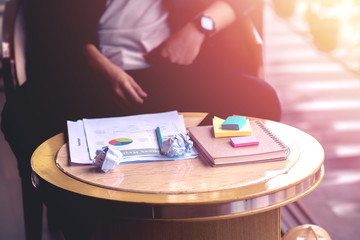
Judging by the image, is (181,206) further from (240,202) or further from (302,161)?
(302,161)

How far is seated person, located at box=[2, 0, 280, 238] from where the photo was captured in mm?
1861

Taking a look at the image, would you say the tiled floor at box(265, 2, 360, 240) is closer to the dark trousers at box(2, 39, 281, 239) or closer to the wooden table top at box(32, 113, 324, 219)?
the dark trousers at box(2, 39, 281, 239)

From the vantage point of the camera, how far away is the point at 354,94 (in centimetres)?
374

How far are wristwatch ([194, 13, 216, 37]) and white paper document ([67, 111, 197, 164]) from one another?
644 millimetres

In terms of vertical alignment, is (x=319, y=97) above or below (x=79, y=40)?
below

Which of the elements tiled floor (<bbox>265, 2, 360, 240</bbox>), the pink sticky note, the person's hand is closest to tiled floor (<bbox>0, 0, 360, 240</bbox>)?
tiled floor (<bbox>265, 2, 360, 240</bbox>)

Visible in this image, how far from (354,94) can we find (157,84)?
7.74 feet

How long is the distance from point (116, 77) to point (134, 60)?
0.33ft

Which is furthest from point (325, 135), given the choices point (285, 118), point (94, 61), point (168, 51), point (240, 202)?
point (240, 202)

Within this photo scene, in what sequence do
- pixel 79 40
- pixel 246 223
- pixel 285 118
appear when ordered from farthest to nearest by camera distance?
pixel 285 118
pixel 79 40
pixel 246 223

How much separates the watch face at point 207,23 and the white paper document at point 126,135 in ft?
2.13

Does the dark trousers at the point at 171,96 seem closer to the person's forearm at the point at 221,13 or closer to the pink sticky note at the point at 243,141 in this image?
the person's forearm at the point at 221,13

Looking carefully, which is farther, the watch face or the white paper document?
the watch face

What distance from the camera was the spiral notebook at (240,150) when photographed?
3.37 feet
